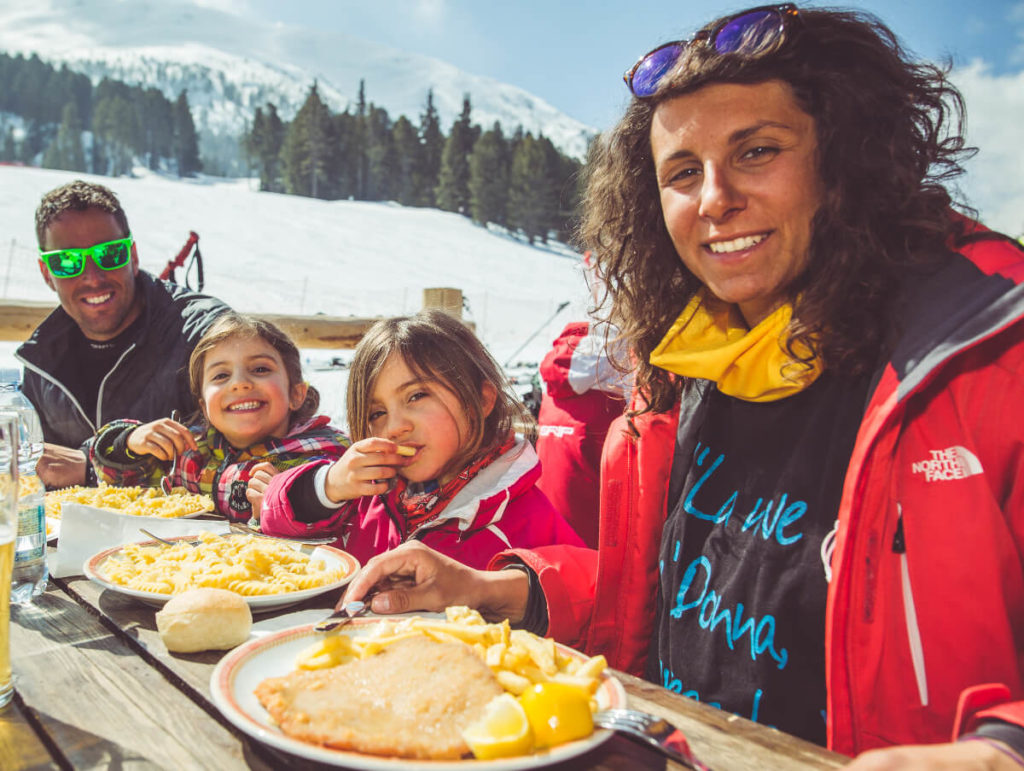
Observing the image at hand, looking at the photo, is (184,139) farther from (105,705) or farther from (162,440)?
(105,705)

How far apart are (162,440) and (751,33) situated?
7.78 ft

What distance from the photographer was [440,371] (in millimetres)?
A: 2135

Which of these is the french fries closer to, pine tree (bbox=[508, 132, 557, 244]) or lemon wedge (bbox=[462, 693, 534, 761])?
lemon wedge (bbox=[462, 693, 534, 761])

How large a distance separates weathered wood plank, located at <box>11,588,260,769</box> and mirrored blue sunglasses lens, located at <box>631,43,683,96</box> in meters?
1.48

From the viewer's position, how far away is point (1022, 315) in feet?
3.69

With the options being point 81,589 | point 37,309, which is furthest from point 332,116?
point 81,589

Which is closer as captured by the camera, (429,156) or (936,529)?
(936,529)

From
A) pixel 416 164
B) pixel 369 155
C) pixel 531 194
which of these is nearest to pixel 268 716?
pixel 531 194

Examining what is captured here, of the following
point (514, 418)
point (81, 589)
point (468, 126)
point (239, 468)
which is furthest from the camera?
point (468, 126)

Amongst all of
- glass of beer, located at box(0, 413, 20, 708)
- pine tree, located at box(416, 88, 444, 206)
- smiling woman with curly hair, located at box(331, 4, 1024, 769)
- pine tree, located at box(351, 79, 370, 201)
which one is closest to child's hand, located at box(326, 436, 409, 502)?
smiling woman with curly hair, located at box(331, 4, 1024, 769)

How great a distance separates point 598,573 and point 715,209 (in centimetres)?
82

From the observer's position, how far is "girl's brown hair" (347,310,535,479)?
2146 mm

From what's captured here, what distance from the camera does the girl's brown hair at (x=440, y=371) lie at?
215 cm

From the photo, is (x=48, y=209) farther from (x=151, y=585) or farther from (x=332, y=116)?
(x=332, y=116)
